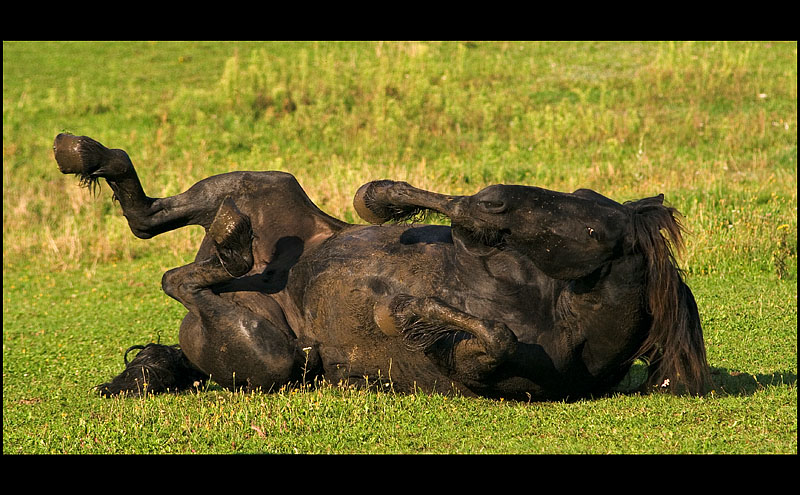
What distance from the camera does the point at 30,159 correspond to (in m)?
22.1

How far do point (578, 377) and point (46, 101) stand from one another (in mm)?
22465

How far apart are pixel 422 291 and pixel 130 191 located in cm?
239

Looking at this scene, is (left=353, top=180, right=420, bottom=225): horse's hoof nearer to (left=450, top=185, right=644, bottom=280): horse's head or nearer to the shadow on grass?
(left=450, top=185, right=644, bottom=280): horse's head

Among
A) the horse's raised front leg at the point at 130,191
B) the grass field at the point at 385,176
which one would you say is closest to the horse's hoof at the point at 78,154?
the horse's raised front leg at the point at 130,191

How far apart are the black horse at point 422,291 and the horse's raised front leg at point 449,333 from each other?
0.01 metres

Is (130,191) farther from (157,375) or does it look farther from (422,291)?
(422,291)

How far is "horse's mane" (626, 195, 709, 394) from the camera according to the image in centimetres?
594

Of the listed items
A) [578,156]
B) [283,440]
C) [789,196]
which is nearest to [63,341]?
[283,440]

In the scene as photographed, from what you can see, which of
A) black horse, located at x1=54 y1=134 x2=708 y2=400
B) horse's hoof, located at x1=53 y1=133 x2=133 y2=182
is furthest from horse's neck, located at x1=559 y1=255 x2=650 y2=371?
horse's hoof, located at x1=53 y1=133 x2=133 y2=182

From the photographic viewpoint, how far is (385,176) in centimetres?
1755

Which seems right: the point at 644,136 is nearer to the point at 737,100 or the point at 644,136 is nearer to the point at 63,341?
the point at 737,100

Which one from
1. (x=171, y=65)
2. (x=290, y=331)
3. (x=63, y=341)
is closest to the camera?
(x=290, y=331)

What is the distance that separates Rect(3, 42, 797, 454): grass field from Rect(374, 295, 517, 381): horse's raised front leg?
0.40m

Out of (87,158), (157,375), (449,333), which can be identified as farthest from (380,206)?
(157,375)
